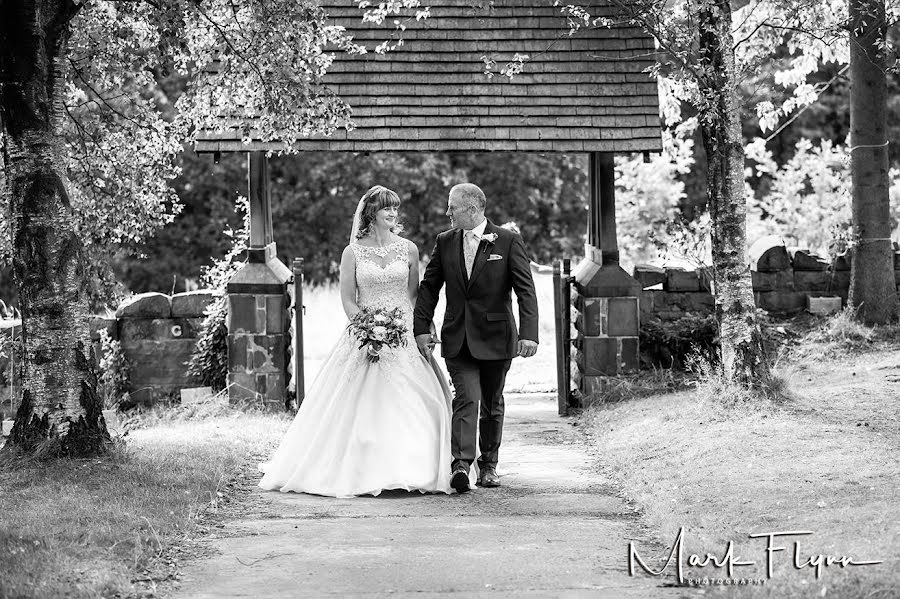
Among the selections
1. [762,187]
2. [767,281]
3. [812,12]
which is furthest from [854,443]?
[762,187]

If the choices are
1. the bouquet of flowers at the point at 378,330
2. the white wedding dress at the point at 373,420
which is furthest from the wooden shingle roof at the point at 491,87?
the bouquet of flowers at the point at 378,330

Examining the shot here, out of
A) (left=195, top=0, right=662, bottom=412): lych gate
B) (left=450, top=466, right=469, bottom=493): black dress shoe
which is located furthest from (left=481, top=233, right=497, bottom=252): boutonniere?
(left=195, top=0, right=662, bottom=412): lych gate

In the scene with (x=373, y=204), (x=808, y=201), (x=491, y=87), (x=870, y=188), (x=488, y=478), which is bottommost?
(x=488, y=478)

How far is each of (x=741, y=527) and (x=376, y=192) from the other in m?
3.76

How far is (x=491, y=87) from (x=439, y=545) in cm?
738

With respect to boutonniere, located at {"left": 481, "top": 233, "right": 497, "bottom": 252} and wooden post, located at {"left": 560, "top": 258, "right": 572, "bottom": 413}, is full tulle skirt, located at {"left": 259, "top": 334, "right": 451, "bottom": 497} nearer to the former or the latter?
boutonniere, located at {"left": 481, "top": 233, "right": 497, "bottom": 252}

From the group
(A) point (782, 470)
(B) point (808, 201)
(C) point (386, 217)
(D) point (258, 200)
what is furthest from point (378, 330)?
(B) point (808, 201)

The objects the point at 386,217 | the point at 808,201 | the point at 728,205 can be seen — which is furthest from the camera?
the point at 808,201

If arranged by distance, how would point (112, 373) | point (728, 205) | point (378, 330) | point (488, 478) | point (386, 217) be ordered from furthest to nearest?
point (112, 373) < point (728, 205) < point (386, 217) < point (378, 330) < point (488, 478)

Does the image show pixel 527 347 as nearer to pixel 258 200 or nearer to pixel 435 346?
pixel 435 346

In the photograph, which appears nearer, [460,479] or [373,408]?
[460,479]

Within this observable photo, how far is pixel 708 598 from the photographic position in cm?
529

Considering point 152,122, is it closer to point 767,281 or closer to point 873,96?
point 767,281

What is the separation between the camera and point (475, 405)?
326 inches
